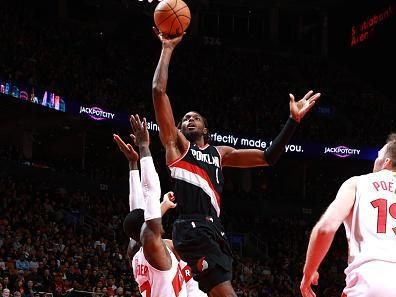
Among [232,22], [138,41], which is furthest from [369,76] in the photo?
[138,41]

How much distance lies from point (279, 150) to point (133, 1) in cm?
2561

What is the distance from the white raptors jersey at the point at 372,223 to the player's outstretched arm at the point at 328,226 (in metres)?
0.06

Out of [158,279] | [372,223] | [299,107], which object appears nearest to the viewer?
[372,223]

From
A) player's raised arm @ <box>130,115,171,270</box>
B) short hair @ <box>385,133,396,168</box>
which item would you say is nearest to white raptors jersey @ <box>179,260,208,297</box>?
player's raised arm @ <box>130,115,171,270</box>

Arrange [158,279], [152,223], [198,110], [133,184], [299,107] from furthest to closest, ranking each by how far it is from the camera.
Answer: [198,110] → [133,184] → [299,107] → [158,279] → [152,223]

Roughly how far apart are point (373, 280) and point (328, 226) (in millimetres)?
351

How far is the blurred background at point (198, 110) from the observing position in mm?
21453

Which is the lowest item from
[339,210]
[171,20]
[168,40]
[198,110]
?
[339,210]

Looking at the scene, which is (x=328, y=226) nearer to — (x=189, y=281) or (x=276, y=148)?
(x=276, y=148)

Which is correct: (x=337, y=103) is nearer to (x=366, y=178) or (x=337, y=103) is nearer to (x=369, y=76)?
(x=369, y=76)

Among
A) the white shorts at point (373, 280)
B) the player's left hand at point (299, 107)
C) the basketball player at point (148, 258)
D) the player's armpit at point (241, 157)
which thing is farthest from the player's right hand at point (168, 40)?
the white shorts at point (373, 280)

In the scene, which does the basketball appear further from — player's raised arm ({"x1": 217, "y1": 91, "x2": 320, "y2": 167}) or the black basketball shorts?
the black basketball shorts

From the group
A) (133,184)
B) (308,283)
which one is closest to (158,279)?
(133,184)

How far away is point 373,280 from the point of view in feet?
11.9
